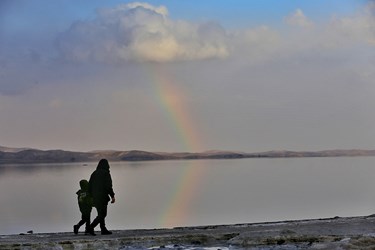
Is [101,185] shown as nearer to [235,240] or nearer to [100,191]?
[100,191]

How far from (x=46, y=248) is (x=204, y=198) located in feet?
161

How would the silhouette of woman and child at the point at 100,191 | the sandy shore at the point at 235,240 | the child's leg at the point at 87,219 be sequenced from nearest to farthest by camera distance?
1. the sandy shore at the point at 235,240
2. the silhouette of woman and child at the point at 100,191
3. the child's leg at the point at 87,219

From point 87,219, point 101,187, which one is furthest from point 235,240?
point 87,219

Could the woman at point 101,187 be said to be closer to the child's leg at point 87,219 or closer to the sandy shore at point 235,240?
the child's leg at point 87,219

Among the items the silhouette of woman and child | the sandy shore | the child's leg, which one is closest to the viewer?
the sandy shore

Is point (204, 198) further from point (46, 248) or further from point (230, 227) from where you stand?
point (46, 248)

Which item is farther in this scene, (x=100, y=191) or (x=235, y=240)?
(x=100, y=191)

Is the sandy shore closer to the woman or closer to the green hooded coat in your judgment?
the woman

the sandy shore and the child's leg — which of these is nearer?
the sandy shore

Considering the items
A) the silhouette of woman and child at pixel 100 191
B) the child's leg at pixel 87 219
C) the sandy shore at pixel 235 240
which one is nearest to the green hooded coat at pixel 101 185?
the silhouette of woman and child at pixel 100 191

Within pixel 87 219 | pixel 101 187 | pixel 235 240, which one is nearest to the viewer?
pixel 235 240

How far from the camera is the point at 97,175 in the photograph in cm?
1659

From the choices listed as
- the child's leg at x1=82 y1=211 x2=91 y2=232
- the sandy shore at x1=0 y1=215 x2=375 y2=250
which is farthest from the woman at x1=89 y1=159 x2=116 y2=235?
the sandy shore at x1=0 y1=215 x2=375 y2=250

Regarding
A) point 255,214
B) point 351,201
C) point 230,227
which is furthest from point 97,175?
point 351,201
